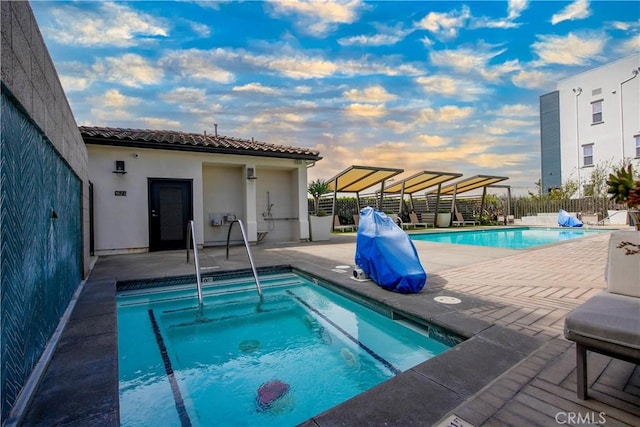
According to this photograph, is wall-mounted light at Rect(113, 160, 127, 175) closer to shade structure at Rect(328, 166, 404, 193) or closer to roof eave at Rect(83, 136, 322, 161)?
roof eave at Rect(83, 136, 322, 161)

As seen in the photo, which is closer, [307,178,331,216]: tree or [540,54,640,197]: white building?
[307,178,331,216]: tree

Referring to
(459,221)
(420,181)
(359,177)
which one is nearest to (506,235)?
(459,221)

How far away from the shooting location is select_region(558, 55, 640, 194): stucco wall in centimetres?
1582

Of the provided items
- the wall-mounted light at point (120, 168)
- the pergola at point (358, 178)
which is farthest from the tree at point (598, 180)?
the wall-mounted light at point (120, 168)

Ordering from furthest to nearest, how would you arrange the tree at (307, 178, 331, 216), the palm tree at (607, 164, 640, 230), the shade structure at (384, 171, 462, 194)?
the shade structure at (384, 171, 462, 194) → the tree at (307, 178, 331, 216) → the palm tree at (607, 164, 640, 230)

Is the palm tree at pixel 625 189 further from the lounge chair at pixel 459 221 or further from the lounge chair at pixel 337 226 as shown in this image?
the lounge chair at pixel 459 221

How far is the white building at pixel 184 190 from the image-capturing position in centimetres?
734

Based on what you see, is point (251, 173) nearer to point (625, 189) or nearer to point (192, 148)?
point (192, 148)

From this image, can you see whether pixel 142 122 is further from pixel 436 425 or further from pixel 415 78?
pixel 436 425

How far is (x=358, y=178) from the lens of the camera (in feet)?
43.9

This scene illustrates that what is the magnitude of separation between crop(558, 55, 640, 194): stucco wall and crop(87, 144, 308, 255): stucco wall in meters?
18.1

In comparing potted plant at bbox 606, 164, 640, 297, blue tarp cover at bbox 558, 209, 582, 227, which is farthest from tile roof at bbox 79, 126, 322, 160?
blue tarp cover at bbox 558, 209, 582, 227

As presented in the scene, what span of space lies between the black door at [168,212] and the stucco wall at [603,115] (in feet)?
69.4

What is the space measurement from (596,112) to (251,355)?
23.2 m
